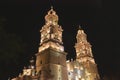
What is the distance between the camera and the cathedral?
170ft

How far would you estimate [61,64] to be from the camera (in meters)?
54.5

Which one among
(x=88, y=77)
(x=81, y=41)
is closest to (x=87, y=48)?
(x=81, y=41)

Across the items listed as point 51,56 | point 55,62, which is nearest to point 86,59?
point 55,62

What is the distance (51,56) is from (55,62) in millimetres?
1849

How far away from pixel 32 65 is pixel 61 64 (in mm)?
10415

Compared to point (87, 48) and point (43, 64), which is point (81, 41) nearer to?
point (87, 48)

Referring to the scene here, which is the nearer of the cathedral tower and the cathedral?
the cathedral

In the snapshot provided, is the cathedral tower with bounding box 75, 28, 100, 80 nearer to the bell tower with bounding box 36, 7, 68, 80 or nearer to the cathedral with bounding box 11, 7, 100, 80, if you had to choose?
the cathedral with bounding box 11, 7, 100, 80

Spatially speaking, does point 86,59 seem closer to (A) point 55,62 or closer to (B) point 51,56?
(A) point 55,62

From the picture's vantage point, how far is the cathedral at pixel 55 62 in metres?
51.9

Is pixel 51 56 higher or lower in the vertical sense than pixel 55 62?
higher

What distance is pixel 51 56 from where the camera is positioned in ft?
176

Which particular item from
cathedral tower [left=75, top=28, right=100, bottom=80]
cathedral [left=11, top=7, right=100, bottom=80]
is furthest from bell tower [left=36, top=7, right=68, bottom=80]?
cathedral tower [left=75, top=28, right=100, bottom=80]

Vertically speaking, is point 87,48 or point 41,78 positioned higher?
point 87,48
